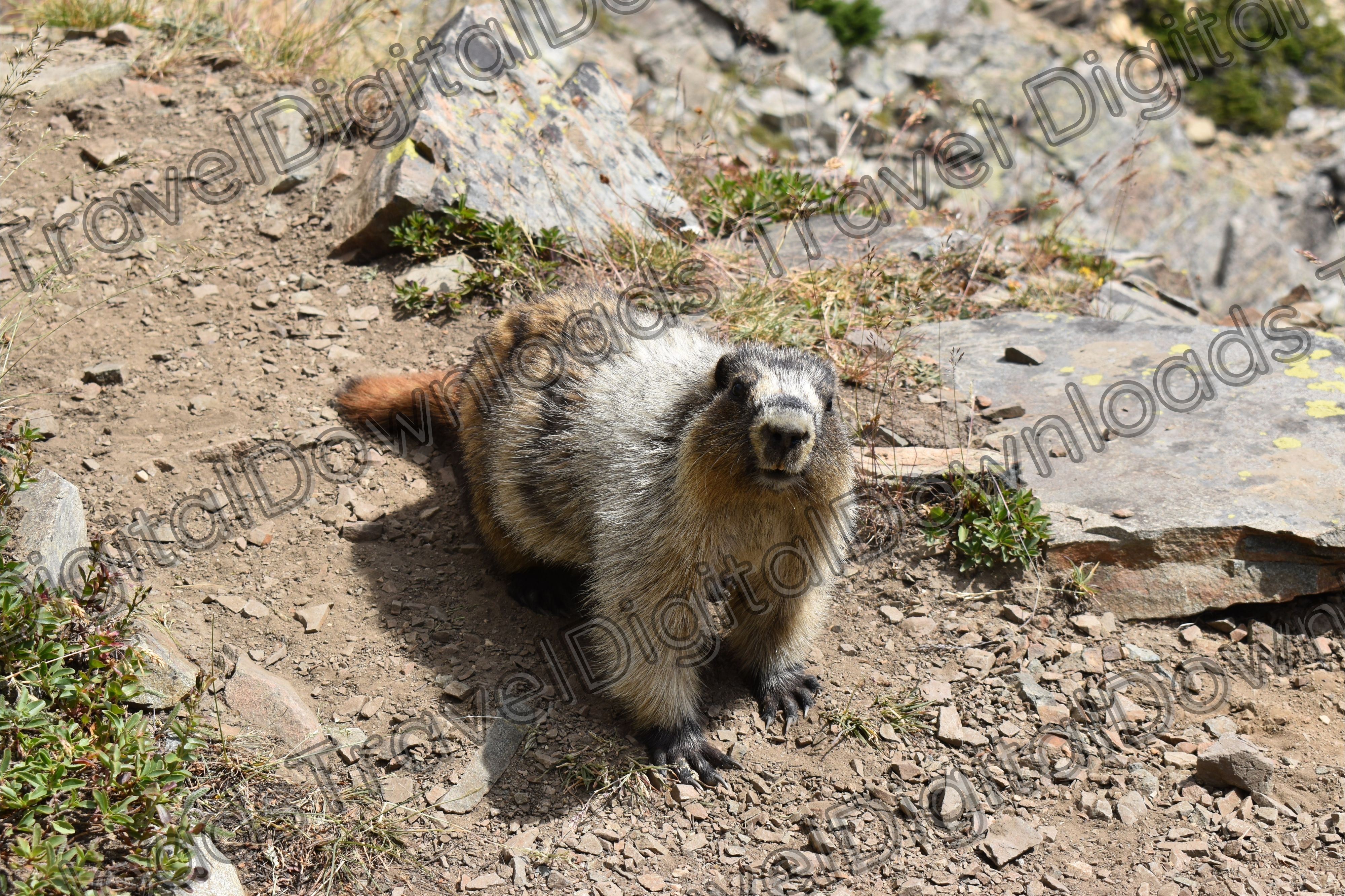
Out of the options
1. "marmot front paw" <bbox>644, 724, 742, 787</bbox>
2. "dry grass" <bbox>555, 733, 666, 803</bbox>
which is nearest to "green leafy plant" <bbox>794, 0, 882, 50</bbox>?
"marmot front paw" <bbox>644, 724, 742, 787</bbox>

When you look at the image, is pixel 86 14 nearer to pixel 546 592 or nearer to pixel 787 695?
pixel 546 592

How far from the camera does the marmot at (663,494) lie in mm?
4602

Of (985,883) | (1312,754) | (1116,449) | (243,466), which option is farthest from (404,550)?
(1312,754)

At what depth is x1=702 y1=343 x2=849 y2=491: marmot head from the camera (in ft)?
14.1

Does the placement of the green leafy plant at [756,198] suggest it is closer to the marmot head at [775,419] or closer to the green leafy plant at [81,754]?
the marmot head at [775,419]

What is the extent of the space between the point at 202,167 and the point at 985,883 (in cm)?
770

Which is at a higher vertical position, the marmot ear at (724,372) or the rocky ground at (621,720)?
the marmot ear at (724,372)

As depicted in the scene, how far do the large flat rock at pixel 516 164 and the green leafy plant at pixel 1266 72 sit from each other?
12.4m

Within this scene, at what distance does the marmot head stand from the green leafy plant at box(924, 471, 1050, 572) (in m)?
1.45

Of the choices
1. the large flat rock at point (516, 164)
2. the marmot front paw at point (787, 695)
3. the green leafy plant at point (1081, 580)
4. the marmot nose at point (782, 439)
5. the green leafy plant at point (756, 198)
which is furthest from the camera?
the green leafy plant at point (756, 198)

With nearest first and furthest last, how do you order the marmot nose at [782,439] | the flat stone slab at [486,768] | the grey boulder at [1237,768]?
the marmot nose at [782,439] < the flat stone slab at [486,768] < the grey boulder at [1237,768]

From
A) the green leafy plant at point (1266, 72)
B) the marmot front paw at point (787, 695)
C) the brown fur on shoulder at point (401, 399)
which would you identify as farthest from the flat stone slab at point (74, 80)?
the green leafy plant at point (1266, 72)

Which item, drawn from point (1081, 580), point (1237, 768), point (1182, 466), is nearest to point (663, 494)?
point (1081, 580)

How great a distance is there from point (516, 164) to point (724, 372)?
13.5ft
